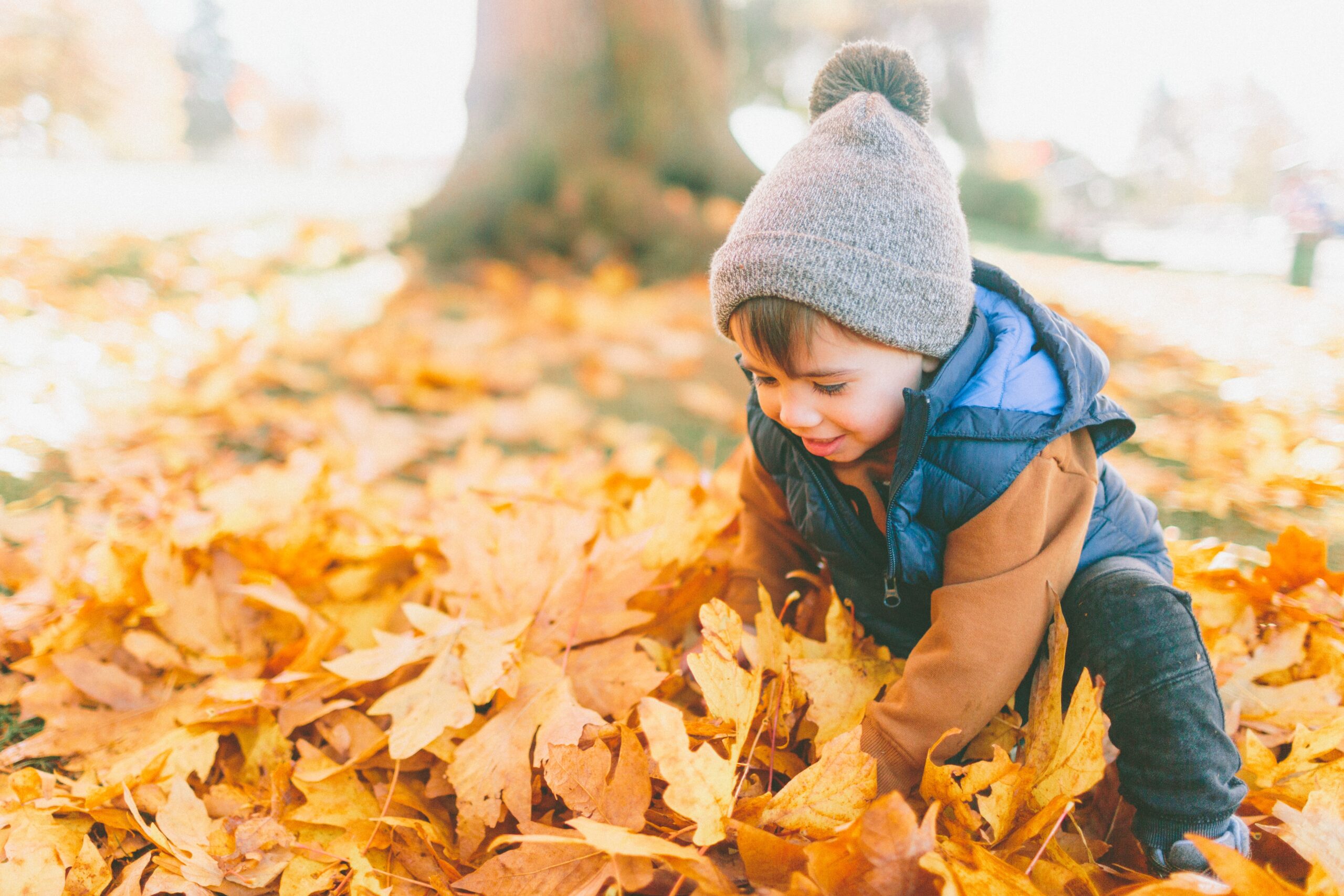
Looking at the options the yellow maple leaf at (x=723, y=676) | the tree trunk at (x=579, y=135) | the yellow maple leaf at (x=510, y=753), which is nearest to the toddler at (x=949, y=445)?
the yellow maple leaf at (x=723, y=676)

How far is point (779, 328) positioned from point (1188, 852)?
0.85 metres

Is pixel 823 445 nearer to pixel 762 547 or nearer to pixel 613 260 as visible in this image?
pixel 762 547

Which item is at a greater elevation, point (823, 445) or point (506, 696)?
point (823, 445)

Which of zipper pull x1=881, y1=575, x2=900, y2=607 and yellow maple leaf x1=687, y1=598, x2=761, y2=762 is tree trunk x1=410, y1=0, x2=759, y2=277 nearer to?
zipper pull x1=881, y1=575, x2=900, y2=607

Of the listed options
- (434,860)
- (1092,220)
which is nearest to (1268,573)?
(434,860)

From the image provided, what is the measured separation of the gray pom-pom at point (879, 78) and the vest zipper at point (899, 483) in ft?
1.62

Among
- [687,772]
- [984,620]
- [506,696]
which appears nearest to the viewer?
[687,772]

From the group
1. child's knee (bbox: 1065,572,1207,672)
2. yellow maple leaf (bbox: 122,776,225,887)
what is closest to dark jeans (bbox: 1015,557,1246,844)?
child's knee (bbox: 1065,572,1207,672)

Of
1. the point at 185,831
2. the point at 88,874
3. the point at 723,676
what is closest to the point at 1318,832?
the point at 723,676

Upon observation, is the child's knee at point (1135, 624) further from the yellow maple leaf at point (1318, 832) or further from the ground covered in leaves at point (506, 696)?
the yellow maple leaf at point (1318, 832)

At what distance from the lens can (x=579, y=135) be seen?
4844mm

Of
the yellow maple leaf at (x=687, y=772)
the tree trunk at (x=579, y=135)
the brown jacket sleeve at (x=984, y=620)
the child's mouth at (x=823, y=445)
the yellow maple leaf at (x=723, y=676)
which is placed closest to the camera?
the yellow maple leaf at (x=687, y=772)

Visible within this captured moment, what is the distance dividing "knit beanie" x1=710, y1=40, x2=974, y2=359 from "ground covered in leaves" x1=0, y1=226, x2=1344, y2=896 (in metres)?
0.44

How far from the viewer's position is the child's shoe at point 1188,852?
1011 millimetres
